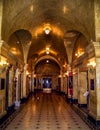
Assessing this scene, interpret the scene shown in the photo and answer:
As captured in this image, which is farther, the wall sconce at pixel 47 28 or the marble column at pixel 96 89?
the wall sconce at pixel 47 28

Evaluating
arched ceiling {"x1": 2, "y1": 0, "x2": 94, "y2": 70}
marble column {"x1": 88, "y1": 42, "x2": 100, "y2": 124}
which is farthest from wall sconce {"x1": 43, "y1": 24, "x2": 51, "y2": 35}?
marble column {"x1": 88, "y1": 42, "x2": 100, "y2": 124}

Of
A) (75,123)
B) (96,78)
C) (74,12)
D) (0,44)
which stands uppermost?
(74,12)

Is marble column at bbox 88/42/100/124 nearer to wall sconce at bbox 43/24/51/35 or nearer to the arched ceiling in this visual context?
the arched ceiling

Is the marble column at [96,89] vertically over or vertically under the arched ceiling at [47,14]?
under

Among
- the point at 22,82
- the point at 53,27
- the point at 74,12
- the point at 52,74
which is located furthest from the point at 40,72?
the point at 74,12

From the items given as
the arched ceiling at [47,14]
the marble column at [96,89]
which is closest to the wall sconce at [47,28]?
the arched ceiling at [47,14]

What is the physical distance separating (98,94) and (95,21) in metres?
2.88

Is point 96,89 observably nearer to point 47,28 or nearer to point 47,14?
point 47,14

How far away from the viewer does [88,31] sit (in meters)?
8.70

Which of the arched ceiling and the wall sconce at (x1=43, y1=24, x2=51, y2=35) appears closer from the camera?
the arched ceiling

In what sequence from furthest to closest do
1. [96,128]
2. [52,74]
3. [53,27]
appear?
[52,74] < [53,27] < [96,128]

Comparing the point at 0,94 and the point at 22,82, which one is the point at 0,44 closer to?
the point at 0,94

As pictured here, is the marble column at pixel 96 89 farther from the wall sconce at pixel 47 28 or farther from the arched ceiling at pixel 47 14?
the wall sconce at pixel 47 28

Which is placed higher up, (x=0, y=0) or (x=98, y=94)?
(x=0, y=0)
